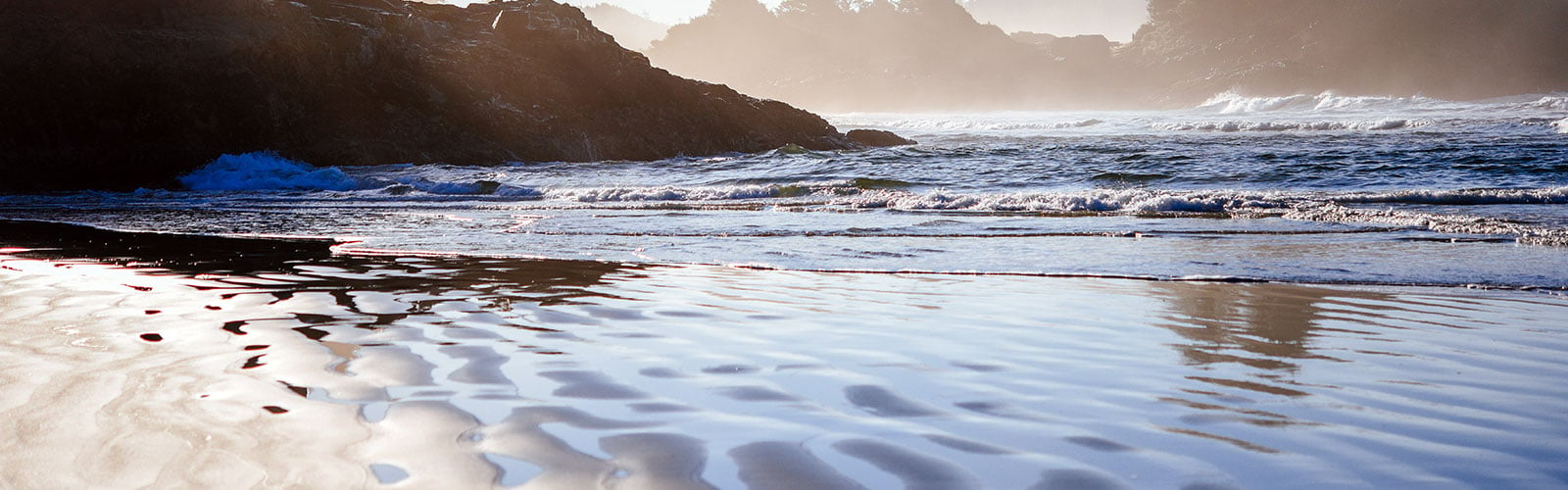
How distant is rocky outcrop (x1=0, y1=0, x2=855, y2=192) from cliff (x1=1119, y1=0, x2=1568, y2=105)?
65.5 m

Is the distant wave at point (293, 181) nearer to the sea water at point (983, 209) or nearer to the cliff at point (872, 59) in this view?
the sea water at point (983, 209)

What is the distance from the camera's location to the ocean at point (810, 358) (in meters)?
1.64

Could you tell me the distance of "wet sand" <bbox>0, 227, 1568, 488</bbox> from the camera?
1600mm

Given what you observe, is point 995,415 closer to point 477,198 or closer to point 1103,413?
point 1103,413

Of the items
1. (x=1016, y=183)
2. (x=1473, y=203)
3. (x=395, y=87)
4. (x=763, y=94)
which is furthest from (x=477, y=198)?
(x=763, y=94)

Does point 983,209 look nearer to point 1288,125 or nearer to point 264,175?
point 264,175

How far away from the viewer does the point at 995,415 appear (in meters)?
1.97

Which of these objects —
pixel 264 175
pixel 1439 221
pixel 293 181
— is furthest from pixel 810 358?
pixel 264 175

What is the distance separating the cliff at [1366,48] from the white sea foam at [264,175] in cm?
7623

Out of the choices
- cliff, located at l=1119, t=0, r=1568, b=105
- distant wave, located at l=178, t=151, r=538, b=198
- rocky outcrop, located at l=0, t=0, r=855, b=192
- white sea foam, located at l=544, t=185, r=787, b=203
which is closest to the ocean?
white sea foam, located at l=544, t=185, r=787, b=203

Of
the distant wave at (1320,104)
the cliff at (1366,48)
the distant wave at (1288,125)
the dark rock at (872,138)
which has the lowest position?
the dark rock at (872,138)

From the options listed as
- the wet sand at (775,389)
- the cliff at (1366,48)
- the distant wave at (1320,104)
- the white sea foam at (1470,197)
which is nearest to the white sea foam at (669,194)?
the white sea foam at (1470,197)

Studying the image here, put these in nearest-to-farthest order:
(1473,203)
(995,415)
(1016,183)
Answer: (995,415) < (1473,203) < (1016,183)

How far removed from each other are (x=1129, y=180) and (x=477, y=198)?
9.31m
